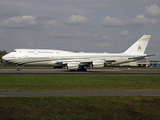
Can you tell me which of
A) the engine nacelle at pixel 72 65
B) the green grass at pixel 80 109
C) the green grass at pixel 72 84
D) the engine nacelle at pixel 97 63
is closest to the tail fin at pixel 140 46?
the engine nacelle at pixel 97 63

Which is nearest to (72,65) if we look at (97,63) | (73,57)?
(73,57)

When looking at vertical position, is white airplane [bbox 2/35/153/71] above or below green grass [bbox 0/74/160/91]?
above

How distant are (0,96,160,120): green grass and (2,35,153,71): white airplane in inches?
1315

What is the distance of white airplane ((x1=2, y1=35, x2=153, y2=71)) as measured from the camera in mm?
46125

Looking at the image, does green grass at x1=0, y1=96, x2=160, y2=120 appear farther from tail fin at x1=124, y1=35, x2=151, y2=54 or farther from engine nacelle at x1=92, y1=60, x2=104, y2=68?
tail fin at x1=124, y1=35, x2=151, y2=54

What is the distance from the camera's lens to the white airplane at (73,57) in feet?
151

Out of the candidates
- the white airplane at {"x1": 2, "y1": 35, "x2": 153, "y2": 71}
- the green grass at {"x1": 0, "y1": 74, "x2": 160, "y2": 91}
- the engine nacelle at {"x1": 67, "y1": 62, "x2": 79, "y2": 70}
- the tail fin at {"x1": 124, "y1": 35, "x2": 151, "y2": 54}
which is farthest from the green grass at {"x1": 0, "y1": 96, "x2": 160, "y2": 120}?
the tail fin at {"x1": 124, "y1": 35, "x2": 151, "y2": 54}

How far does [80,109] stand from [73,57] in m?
39.0

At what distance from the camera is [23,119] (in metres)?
9.09

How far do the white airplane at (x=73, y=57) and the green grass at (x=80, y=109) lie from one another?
3341 centimetres

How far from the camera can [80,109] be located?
425 inches

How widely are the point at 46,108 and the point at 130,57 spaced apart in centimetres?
4452

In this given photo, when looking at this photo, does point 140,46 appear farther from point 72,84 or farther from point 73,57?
point 72,84

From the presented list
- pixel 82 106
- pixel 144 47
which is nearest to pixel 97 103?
pixel 82 106
